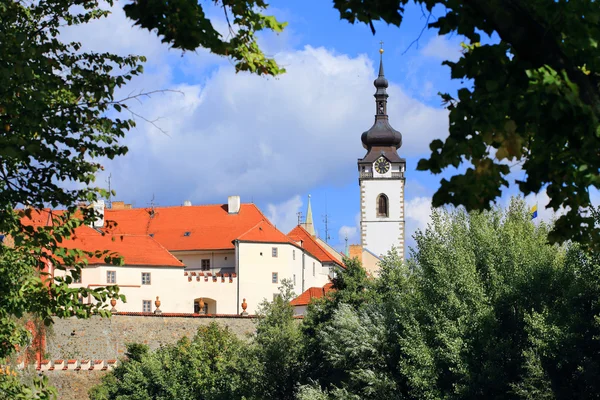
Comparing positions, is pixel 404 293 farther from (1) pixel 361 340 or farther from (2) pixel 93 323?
(2) pixel 93 323

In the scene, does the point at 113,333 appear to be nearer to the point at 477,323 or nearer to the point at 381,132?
the point at 477,323

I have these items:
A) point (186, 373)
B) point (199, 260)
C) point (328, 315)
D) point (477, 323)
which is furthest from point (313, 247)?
point (477, 323)

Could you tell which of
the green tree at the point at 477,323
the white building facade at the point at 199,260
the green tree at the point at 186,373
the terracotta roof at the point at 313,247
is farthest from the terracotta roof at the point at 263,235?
the green tree at the point at 477,323

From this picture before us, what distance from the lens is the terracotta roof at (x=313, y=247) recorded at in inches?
3028

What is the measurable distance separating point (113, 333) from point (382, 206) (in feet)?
124

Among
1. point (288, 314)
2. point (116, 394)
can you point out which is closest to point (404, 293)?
point (288, 314)

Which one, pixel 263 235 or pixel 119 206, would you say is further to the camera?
pixel 119 206

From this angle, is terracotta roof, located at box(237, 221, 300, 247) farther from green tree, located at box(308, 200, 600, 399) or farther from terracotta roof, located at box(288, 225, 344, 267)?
green tree, located at box(308, 200, 600, 399)

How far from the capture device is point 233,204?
236ft

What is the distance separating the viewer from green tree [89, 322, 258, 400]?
42.1 meters

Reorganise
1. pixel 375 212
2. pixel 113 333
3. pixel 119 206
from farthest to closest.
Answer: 1. pixel 375 212
2. pixel 119 206
3. pixel 113 333

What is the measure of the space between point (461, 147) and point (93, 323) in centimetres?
4716

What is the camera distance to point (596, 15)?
5.33m

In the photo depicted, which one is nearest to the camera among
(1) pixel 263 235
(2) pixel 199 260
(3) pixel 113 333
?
(3) pixel 113 333
